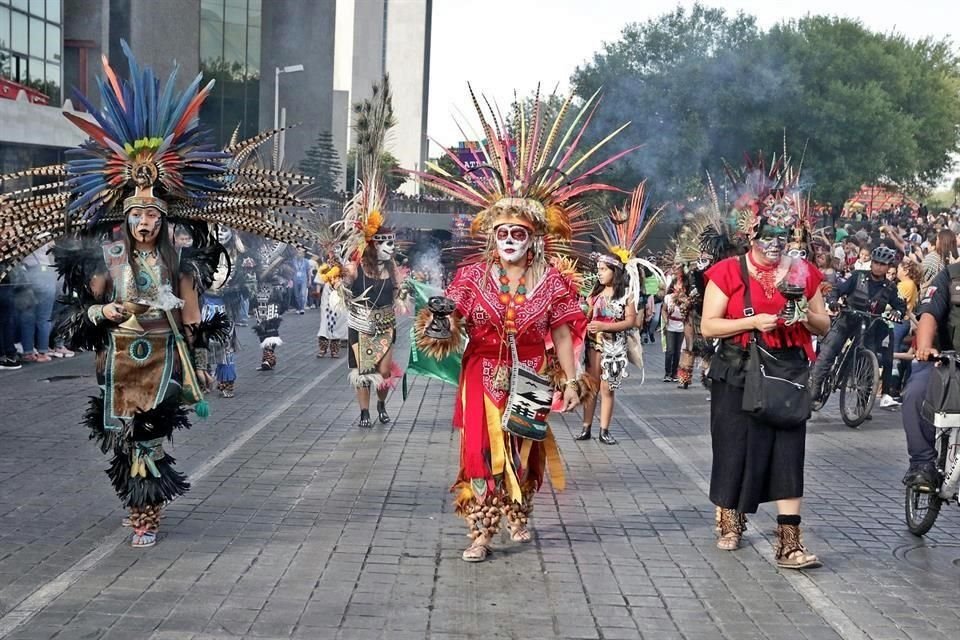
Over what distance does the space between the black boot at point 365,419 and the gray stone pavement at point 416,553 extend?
54 cm

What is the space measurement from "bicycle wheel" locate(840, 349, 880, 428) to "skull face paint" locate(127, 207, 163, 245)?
8451 millimetres

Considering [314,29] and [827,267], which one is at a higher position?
[314,29]

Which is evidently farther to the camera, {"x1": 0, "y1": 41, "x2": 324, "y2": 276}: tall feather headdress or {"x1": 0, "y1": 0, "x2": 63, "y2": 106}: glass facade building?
{"x1": 0, "y1": 0, "x2": 63, "y2": 106}: glass facade building

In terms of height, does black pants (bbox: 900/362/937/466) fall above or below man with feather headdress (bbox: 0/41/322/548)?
below

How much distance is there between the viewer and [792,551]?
7039mm

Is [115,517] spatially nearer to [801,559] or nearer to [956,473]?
[801,559]

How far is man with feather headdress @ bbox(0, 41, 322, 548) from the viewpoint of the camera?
23.4 ft

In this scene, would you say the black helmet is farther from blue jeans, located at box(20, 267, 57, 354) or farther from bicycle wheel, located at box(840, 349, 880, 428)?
blue jeans, located at box(20, 267, 57, 354)

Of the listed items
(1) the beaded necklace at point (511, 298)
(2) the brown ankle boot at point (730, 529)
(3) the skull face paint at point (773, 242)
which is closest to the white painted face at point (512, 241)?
(1) the beaded necklace at point (511, 298)

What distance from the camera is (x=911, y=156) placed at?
156ft

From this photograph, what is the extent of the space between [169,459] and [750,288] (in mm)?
3525

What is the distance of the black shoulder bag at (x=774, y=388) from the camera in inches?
276

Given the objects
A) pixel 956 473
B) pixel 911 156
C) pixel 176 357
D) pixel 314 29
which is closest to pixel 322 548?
pixel 176 357

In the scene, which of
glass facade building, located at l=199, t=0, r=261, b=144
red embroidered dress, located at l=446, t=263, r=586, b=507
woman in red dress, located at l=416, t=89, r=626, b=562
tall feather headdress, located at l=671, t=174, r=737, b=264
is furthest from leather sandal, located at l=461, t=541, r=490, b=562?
glass facade building, located at l=199, t=0, r=261, b=144
